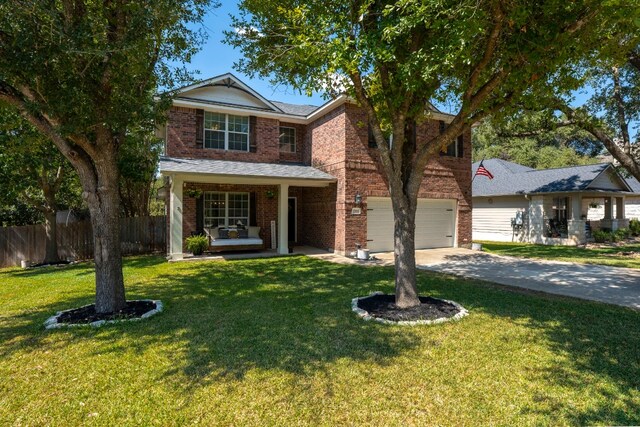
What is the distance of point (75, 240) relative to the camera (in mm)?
13383

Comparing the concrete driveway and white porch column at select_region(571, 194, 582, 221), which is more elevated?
white porch column at select_region(571, 194, 582, 221)

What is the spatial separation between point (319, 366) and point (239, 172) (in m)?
8.92

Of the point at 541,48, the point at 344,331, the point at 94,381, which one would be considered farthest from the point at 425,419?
the point at 541,48

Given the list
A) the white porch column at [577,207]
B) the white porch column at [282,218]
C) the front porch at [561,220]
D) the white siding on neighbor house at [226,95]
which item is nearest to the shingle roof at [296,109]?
the white siding on neighbor house at [226,95]

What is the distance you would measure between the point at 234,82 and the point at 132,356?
39.5 feet

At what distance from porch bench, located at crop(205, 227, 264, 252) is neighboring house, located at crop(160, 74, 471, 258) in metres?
0.42

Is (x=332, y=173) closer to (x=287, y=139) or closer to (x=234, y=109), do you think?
(x=287, y=139)

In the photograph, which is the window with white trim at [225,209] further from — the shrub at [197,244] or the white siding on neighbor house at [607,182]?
the white siding on neighbor house at [607,182]

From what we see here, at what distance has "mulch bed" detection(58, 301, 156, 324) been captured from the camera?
17.9 feet

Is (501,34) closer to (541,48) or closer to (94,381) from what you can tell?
(541,48)

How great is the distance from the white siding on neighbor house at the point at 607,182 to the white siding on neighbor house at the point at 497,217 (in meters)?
3.47

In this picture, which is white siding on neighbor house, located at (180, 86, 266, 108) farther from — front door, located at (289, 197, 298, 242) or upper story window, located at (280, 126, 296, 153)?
front door, located at (289, 197, 298, 242)

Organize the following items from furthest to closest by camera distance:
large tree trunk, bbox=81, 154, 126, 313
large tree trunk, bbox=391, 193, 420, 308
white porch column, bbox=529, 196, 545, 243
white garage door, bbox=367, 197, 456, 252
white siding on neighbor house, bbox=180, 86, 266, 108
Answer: white porch column, bbox=529, 196, 545, 243
white garage door, bbox=367, 197, 456, 252
white siding on neighbor house, bbox=180, 86, 266, 108
large tree trunk, bbox=391, 193, 420, 308
large tree trunk, bbox=81, 154, 126, 313

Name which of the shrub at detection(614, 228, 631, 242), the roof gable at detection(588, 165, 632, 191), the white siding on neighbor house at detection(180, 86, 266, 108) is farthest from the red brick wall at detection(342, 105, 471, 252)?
the shrub at detection(614, 228, 631, 242)
